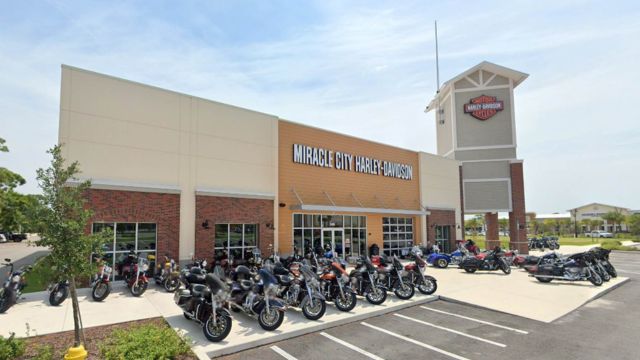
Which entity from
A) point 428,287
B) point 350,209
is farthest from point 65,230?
point 350,209

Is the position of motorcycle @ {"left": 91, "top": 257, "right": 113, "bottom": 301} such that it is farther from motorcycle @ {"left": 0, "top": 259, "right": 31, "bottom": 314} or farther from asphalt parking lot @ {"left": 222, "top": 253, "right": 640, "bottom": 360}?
asphalt parking lot @ {"left": 222, "top": 253, "right": 640, "bottom": 360}

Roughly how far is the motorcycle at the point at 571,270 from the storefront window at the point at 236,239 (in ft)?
38.0

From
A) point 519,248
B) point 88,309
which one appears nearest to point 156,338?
point 88,309

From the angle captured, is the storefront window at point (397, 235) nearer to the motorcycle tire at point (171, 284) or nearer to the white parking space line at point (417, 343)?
the motorcycle tire at point (171, 284)

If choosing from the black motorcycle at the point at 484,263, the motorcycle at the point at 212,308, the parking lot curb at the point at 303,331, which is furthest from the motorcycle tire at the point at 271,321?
the black motorcycle at the point at 484,263

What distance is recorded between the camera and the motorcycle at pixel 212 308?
682cm

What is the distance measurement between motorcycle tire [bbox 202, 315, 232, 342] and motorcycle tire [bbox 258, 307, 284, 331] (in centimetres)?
81

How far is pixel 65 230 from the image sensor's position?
5.99 metres

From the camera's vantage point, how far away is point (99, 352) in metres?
6.00

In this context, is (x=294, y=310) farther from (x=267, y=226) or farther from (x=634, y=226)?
(x=634, y=226)

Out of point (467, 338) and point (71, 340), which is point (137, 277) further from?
point (467, 338)

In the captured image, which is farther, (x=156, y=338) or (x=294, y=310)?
(x=294, y=310)

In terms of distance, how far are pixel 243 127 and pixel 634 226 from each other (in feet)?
223

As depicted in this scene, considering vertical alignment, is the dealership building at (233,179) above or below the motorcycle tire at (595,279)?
above
